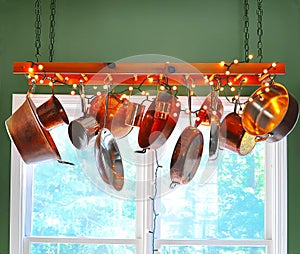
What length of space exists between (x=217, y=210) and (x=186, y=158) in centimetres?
143

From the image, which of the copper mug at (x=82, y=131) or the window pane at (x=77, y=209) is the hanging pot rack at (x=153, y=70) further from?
the window pane at (x=77, y=209)

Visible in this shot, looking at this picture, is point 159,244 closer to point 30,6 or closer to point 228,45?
point 228,45

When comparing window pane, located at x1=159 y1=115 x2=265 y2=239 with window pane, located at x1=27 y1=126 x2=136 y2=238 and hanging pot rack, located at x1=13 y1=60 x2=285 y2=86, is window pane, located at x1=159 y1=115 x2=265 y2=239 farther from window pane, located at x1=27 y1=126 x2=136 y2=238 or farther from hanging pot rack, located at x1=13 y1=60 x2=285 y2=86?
hanging pot rack, located at x1=13 y1=60 x2=285 y2=86

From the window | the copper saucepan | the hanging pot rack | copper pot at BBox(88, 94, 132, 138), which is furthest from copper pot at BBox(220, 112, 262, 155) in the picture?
the window

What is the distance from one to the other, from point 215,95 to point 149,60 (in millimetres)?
273

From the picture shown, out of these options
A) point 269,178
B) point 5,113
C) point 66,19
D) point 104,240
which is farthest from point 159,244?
point 66,19

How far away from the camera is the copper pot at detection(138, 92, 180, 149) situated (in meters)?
1.66

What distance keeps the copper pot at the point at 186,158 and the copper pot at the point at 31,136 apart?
406 millimetres

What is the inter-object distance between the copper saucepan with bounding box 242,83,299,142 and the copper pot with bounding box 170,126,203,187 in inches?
10.3

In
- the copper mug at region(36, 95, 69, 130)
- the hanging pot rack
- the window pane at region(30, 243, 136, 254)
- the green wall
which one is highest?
the green wall

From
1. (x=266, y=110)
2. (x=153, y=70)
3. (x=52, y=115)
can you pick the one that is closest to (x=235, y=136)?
(x=266, y=110)

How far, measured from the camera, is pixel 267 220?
3000mm

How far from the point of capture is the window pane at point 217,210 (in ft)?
9.84

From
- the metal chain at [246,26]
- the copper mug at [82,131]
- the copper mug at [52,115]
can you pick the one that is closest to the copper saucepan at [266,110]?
the copper mug at [82,131]
